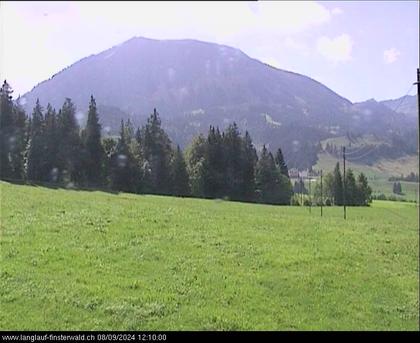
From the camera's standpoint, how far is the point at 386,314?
22.5 ft

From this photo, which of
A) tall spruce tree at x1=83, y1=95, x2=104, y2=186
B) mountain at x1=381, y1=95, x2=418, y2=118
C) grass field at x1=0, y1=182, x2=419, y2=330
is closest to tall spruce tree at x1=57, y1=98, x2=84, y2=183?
tall spruce tree at x1=83, y1=95, x2=104, y2=186

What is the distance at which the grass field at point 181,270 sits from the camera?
18.0 feet

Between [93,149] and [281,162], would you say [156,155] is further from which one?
[281,162]

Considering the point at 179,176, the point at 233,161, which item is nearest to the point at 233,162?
the point at 233,161

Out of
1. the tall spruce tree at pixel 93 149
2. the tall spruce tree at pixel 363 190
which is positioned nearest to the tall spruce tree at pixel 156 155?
the tall spruce tree at pixel 93 149

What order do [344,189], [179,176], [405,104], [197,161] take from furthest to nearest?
[344,189] < [405,104] < [179,176] < [197,161]

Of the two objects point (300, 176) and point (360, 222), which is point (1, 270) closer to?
point (300, 176)

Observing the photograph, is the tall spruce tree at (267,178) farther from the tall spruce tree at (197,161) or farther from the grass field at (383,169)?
the grass field at (383,169)

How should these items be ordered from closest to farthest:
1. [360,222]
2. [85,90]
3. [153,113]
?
[85,90], [153,113], [360,222]

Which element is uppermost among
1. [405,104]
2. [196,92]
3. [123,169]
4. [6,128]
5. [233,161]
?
[405,104]

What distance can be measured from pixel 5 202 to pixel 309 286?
427 cm

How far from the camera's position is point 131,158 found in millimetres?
6914

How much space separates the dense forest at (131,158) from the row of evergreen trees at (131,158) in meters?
0.01

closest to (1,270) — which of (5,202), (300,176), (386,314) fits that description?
(5,202)
